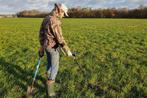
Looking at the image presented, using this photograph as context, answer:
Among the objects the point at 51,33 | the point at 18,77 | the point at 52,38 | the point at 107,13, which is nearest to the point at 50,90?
the point at 52,38

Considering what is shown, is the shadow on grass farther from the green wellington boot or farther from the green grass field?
the green wellington boot

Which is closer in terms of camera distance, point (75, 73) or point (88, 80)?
point (88, 80)

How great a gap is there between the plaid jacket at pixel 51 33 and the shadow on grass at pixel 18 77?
61.0 inches

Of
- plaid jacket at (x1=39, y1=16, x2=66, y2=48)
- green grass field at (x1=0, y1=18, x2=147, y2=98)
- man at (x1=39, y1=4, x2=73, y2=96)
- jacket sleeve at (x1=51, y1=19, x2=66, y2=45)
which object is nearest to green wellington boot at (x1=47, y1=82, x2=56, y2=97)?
man at (x1=39, y1=4, x2=73, y2=96)

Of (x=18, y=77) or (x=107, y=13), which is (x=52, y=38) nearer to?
(x=18, y=77)

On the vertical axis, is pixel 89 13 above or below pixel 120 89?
below

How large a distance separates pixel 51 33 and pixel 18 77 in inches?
107

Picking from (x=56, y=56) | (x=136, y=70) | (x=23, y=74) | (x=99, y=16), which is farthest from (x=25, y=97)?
(x=99, y=16)

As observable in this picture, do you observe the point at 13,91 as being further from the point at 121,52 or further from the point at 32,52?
the point at 121,52

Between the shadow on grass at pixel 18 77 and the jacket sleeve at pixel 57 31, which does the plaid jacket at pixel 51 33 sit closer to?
the jacket sleeve at pixel 57 31

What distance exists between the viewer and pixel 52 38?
25.0 ft

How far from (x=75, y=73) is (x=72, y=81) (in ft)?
3.07

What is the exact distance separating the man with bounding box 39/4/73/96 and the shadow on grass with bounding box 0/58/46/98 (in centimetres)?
86

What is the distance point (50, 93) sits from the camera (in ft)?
25.9
